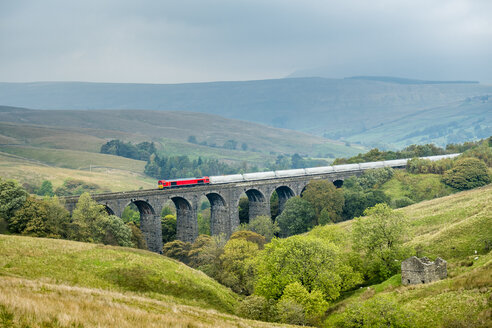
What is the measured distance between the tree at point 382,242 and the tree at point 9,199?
4267cm

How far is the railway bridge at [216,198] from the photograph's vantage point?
7612 cm

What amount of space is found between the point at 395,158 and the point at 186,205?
2910 inches

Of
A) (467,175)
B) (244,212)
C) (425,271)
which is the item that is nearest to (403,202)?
(467,175)

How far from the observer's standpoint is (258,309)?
37062mm

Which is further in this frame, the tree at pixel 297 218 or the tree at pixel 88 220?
the tree at pixel 297 218

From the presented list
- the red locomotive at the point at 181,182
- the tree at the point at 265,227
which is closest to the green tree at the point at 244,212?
the tree at the point at 265,227

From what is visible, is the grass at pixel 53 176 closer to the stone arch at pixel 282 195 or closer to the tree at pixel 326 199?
the stone arch at pixel 282 195

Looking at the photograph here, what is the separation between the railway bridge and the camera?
250 feet

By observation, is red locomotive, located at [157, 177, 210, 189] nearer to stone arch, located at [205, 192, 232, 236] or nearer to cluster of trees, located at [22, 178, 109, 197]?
stone arch, located at [205, 192, 232, 236]

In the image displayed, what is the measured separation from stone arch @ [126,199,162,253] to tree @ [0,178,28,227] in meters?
22.1

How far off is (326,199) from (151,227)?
34711 mm

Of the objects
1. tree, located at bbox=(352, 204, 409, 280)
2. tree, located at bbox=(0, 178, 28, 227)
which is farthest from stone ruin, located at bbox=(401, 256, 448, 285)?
tree, located at bbox=(0, 178, 28, 227)

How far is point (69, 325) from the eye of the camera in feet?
54.3

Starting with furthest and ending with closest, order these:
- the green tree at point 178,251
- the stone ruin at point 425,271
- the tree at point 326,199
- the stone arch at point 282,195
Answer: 1. the stone arch at point 282,195
2. the tree at point 326,199
3. the green tree at point 178,251
4. the stone ruin at point 425,271
